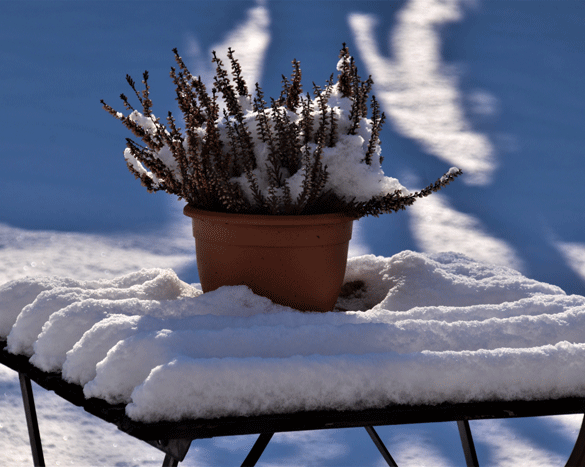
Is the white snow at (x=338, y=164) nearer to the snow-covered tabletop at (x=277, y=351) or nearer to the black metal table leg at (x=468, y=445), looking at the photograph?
the snow-covered tabletop at (x=277, y=351)

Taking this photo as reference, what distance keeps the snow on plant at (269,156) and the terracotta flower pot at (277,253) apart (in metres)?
0.03

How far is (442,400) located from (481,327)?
16cm

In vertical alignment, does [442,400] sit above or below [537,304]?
below

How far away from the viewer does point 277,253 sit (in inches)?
43.9

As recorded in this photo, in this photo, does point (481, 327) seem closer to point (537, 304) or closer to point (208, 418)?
point (537, 304)

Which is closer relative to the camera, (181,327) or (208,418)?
(208,418)

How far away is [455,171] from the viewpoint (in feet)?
3.86

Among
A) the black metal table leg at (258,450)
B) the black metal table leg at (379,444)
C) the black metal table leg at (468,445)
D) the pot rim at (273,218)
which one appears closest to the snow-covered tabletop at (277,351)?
the pot rim at (273,218)

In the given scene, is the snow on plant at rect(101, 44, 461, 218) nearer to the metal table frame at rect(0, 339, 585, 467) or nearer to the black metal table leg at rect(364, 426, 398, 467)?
the metal table frame at rect(0, 339, 585, 467)

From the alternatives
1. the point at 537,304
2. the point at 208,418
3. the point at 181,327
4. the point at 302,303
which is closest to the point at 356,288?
the point at 302,303

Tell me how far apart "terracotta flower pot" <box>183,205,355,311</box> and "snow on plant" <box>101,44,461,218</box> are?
1.3 inches

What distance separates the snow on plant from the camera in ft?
3.61

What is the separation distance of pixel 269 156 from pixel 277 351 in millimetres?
397

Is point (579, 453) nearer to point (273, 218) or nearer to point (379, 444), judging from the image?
point (273, 218)
